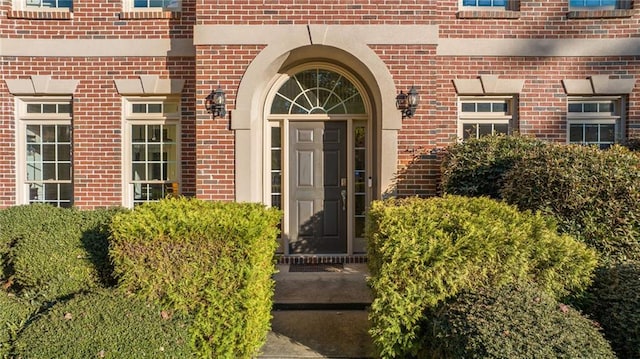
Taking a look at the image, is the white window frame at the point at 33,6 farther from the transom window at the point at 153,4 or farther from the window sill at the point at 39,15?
the transom window at the point at 153,4

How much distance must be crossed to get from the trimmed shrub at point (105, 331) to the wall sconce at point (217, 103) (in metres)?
2.91

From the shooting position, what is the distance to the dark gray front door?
18.8ft

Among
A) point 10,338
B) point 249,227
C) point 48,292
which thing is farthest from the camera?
point 48,292

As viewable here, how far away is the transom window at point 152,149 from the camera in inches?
226

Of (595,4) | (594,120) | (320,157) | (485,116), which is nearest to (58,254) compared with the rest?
(320,157)

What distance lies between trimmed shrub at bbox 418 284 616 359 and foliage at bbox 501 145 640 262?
115 cm

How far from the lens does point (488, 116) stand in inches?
226

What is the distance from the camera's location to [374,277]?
9.78 ft

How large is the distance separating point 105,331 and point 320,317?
2067mm

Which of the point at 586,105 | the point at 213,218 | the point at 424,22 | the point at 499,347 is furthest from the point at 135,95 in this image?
the point at 586,105

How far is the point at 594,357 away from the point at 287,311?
9.09 ft

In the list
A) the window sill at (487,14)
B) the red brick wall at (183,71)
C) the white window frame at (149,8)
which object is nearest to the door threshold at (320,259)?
the red brick wall at (183,71)

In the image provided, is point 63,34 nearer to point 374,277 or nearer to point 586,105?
point 374,277

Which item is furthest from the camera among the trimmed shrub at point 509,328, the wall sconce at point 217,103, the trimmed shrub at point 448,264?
the wall sconce at point 217,103
